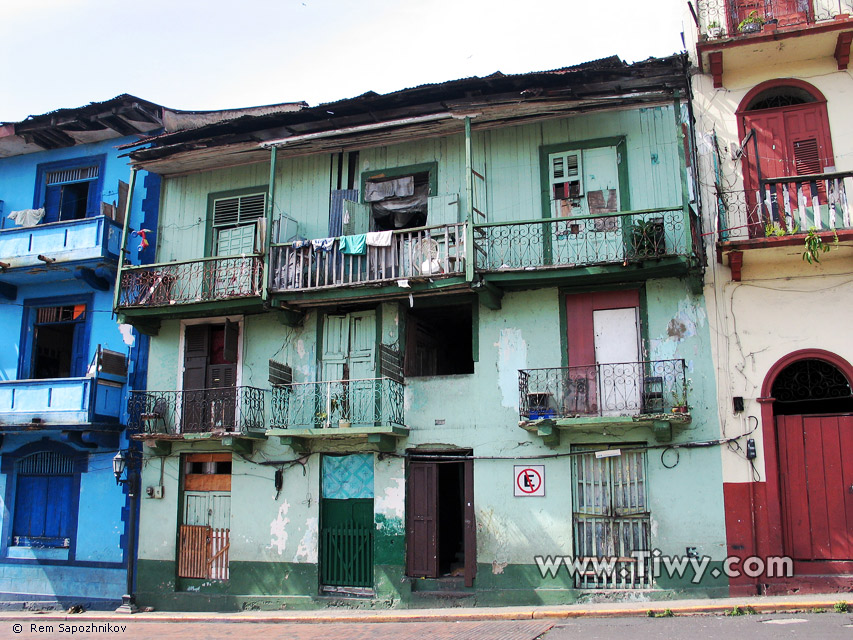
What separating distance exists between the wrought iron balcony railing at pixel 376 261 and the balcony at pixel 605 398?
2589mm

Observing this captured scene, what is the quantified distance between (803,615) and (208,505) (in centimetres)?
1092

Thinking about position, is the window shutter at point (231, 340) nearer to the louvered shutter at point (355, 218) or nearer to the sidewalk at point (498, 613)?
the louvered shutter at point (355, 218)

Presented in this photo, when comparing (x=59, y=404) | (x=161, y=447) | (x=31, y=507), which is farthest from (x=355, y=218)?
(x=31, y=507)

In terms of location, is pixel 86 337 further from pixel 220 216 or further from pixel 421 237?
pixel 421 237

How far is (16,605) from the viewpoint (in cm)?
1652

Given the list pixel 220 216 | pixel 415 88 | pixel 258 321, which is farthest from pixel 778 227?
pixel 220 216

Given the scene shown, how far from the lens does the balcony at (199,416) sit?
15258 mm

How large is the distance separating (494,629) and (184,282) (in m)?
9.54

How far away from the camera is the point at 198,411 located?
15.9 meters

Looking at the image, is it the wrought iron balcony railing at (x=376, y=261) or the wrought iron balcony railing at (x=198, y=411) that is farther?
the wrought iron balcony railing at (x=198, y=411)

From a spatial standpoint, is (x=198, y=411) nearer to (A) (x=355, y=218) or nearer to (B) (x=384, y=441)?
(B) (x=384, y=441)

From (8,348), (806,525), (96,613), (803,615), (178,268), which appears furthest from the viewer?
(8,348)

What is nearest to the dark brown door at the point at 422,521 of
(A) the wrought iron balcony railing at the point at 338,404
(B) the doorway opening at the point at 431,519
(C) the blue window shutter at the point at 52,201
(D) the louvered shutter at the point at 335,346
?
(B) the doorway opening at the point at 431,519

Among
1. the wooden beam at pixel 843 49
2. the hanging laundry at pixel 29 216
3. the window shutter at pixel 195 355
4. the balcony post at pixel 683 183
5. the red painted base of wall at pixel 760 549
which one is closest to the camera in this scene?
the red painted base of wall at pixel 760 549
